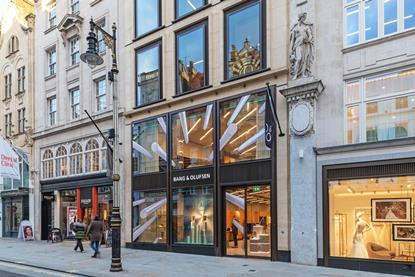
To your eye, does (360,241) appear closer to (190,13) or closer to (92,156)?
(190,13)

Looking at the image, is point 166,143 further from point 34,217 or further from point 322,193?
point 34,217

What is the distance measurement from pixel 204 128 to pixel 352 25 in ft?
23.4

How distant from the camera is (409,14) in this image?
13.3m

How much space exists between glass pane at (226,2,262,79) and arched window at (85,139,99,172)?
32.9ft

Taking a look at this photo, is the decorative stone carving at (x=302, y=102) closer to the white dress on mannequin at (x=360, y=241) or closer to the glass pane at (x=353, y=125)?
the glass pane at (x=353, y=125)

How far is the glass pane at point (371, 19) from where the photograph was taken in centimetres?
1410

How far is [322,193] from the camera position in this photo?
14805 millimetres

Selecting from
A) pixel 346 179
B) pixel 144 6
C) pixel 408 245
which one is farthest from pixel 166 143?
pixel 408 245

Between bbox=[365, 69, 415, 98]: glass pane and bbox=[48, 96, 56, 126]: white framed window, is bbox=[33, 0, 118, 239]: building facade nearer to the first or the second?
bbox=[48, 96, 56, 126]: white framed window

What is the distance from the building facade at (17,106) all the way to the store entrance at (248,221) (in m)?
16.6

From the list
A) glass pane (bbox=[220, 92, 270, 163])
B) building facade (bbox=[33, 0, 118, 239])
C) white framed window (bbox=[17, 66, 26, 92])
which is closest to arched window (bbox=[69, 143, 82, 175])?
building facade (bbox=[33, 0, 118, 239])

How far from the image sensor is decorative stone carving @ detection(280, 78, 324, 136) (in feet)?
49.2

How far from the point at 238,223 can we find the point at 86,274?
598 centimetres

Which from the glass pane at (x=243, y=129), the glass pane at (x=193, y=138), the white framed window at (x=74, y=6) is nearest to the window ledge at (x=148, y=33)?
the glass pane at (x=193, y=138)
